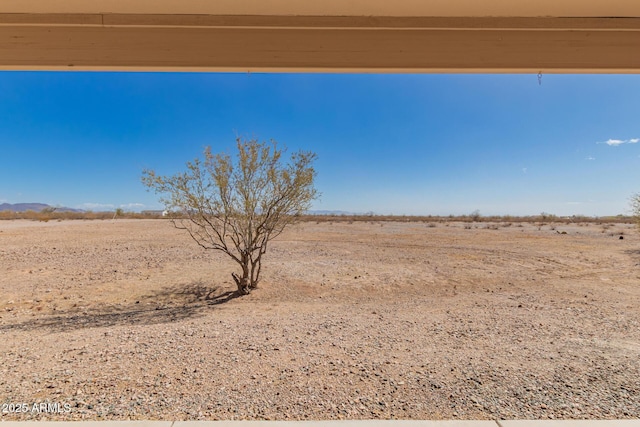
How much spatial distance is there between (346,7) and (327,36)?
19cm

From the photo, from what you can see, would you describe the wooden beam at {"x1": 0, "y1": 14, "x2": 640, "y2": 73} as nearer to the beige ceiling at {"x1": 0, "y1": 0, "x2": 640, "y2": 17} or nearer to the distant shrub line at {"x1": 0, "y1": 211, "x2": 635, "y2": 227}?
the beige ceiling at {"x1": 0, "y1": 0, "x2": 640, "y2": 17}

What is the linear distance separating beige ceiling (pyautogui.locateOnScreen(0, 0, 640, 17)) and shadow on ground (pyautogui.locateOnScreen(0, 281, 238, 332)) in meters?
3.78

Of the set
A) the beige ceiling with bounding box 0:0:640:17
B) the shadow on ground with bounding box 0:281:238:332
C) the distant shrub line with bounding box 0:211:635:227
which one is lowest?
the shadow on ground with bounding box 0:281:238:332

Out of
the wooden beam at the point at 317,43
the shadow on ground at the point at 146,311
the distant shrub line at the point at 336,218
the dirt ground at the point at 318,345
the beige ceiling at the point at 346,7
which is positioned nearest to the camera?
the beige ceiling at the point at 346,7

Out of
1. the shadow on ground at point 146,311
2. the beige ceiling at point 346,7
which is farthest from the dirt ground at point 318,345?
the beige ceiling at point 346,7

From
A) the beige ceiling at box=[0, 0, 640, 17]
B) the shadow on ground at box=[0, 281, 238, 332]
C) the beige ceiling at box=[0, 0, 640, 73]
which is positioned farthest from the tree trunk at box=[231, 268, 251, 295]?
the beige ceiling at box=[0, 0, 640, 17]

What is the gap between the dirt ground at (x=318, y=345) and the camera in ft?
6.72

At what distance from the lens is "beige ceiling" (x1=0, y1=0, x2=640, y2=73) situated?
67.1 inches

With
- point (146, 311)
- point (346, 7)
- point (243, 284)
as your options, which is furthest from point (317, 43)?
point (243, 284)

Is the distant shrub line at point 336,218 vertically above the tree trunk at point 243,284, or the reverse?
the distant shrub line at point 336,218

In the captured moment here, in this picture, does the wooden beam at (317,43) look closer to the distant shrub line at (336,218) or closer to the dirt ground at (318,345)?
the dirt ground at (318,345)

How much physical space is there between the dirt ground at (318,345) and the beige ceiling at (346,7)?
8.16 ft

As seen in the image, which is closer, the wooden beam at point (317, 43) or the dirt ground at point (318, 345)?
the wooden beam at point (317, 43)

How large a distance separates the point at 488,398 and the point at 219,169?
17.9 feet
